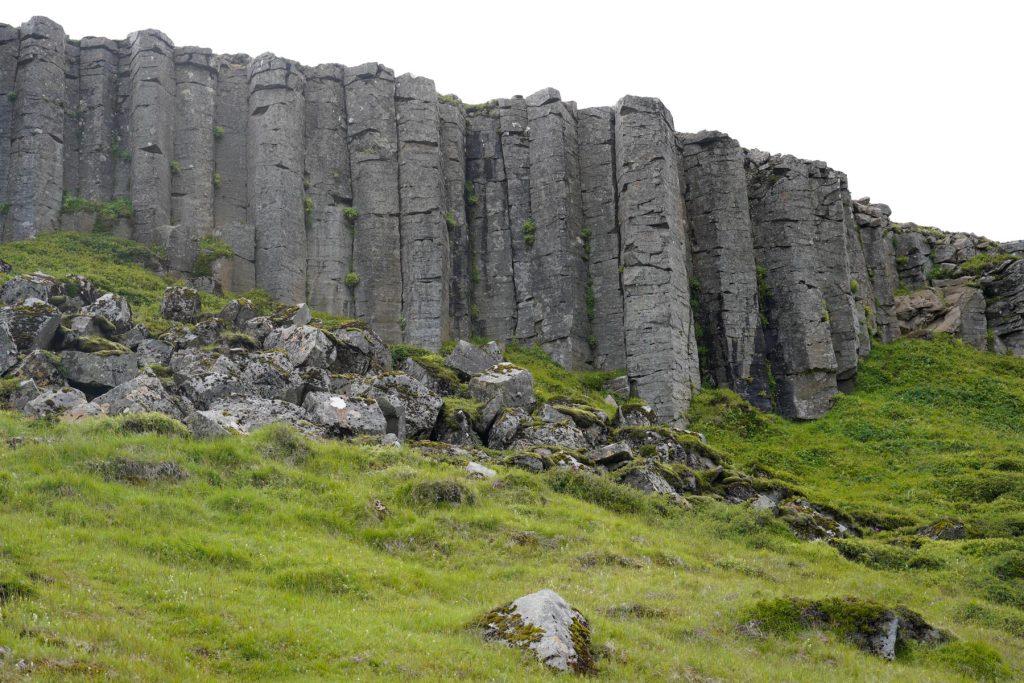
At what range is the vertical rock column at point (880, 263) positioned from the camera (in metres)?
59.9

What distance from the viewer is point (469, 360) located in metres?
41.4

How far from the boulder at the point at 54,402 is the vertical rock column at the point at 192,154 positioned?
20925 millimetres

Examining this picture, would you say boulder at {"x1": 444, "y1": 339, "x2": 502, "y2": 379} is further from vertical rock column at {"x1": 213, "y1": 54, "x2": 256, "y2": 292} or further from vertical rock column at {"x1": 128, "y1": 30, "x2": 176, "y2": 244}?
vertical rock column at {"x1": 128, "y1": 30, "x2": 176, "y2": 244}

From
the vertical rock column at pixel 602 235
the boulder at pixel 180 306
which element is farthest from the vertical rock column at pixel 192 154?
the vertical rock column at pixel 602 235

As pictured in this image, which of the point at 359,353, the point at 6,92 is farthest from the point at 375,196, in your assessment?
the point at 6,92

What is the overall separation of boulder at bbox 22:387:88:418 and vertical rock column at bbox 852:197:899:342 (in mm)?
43404

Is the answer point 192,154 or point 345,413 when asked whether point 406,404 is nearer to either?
point 345,413

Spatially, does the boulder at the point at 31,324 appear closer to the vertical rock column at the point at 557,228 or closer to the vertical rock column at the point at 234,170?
the vertical rock column at the point at 234,170

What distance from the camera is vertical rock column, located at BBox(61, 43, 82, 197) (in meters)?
51.9

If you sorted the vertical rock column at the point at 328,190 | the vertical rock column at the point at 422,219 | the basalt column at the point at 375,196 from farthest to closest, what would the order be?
the vertical rock column at the point at 328,190
the basalt column at the point at 375,196
the vertical rock column at the point at 422,219

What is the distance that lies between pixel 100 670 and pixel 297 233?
132 feet

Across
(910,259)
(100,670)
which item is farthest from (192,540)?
(910,259)

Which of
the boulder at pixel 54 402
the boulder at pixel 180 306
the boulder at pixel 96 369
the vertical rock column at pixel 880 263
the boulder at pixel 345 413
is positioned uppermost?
the vertical rock column at pixel 880 263

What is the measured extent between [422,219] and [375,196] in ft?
9.28
